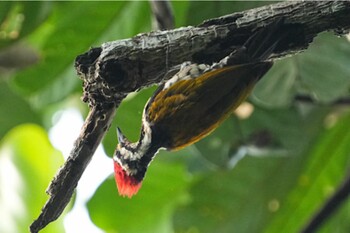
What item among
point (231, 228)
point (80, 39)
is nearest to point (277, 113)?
point (231, 228)

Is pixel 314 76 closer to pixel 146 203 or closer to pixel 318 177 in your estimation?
pixel 318 177

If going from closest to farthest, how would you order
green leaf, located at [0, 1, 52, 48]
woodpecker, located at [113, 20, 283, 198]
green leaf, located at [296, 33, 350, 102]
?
woodpecker, located at [113, 20, 283, 198]
green leaf, located at [296, 33, 350, 102]
green leaf, located at [0, 1, 52, 48]

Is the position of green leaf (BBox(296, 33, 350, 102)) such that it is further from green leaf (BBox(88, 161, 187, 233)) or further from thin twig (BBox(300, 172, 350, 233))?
green leaf (BBox(88, 161, 187, 233))

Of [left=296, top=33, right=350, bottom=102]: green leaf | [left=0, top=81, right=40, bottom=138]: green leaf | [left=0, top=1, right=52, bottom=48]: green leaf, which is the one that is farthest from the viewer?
[left=0, top=81, right=40, bottom=138]: green leaf

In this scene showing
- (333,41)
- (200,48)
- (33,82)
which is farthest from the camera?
(33,82)

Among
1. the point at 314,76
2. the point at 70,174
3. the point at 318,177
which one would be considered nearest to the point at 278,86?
the point at 314,76

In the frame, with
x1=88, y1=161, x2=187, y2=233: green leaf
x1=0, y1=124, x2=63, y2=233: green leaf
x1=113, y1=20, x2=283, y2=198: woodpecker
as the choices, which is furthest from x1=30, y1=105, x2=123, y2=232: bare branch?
x1=88, y1=161, x2=187, y2=233: green leaf

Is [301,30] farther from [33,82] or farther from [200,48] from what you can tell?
[33,82]

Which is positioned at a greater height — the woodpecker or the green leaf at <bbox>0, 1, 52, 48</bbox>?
the woodpecker
